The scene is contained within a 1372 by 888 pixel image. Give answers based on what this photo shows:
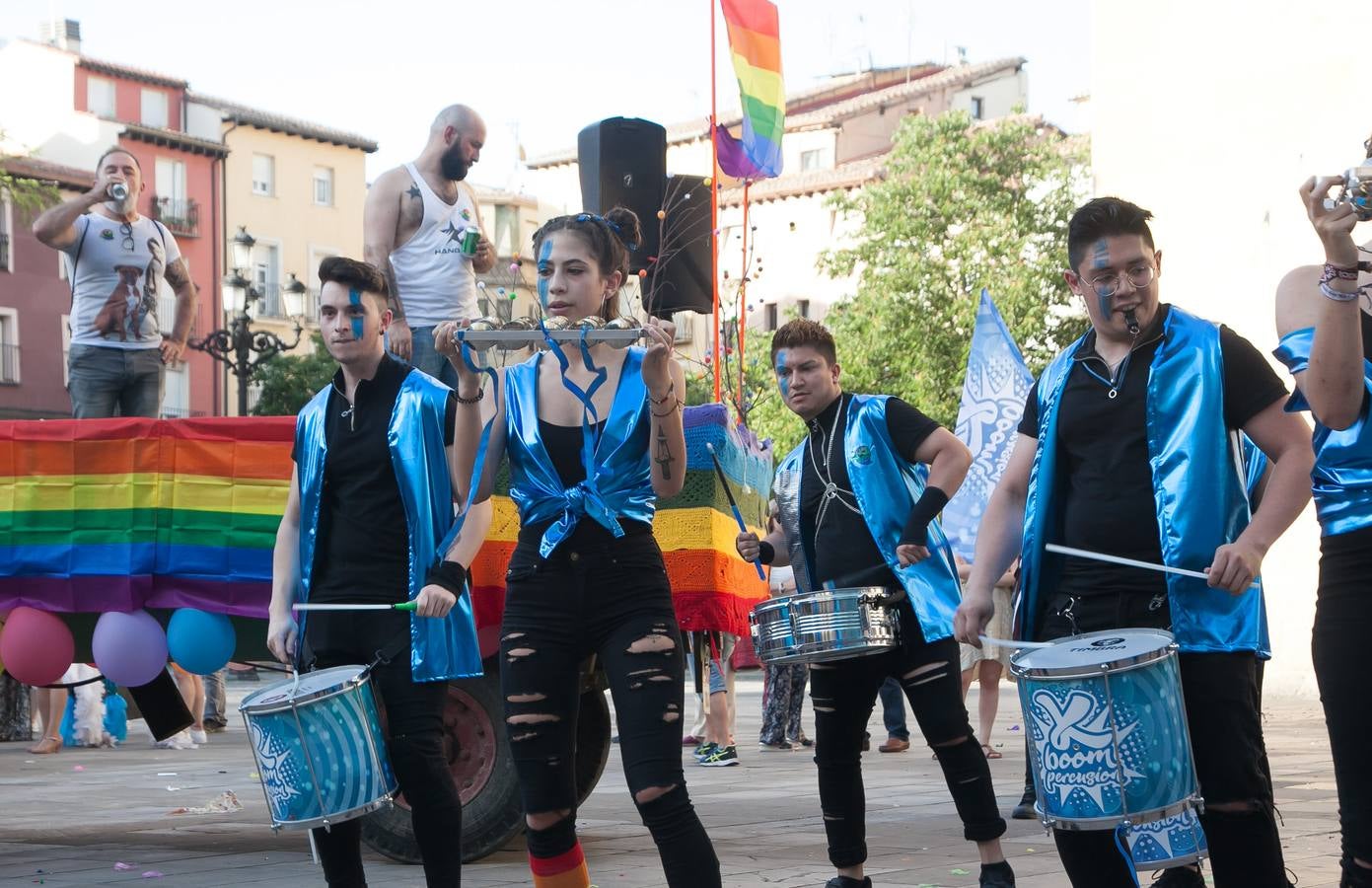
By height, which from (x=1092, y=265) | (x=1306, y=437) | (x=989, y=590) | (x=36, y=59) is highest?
(x=36, y=59)

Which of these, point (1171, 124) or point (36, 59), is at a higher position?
point (36, 59)

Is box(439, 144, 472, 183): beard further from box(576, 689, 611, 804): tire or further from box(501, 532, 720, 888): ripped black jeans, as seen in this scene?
box(501, 532, 720, 888): ripped black jeans

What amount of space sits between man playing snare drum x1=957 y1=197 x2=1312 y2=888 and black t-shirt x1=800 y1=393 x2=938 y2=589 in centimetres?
165

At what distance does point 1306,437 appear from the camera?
457cm

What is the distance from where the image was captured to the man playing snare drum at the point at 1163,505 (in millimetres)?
4484

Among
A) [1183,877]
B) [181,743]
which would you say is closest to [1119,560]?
[1183,877]

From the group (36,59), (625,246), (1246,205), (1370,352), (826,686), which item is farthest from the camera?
(36,59)

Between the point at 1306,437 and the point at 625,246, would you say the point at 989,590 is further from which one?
the point at 625,246

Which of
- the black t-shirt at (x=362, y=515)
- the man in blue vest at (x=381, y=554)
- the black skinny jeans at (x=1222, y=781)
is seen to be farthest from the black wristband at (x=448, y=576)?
the black skinny jeans at (x=1222, y=781)

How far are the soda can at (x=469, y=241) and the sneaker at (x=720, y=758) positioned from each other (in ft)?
17.7

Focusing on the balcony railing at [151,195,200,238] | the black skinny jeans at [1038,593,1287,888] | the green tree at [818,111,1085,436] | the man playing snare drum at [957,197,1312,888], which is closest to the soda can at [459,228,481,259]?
the man playing snare drum at [957,197,1312,888]

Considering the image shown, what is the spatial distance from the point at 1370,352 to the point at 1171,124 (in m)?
20.4

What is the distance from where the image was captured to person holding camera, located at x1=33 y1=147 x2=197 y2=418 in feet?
28.9

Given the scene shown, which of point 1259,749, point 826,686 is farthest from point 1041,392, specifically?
point 826,686
